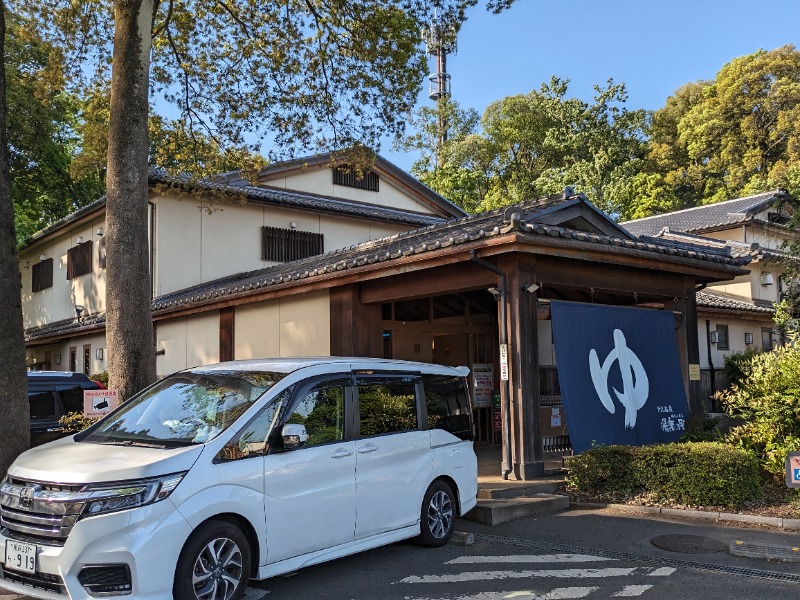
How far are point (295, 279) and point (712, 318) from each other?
1321 centimetres

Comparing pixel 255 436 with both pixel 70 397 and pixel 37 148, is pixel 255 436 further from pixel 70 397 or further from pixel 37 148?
pixel 37 148

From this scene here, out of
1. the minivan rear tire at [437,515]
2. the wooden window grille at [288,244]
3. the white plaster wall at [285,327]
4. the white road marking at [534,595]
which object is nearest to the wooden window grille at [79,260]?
the wooden window grille at [288,244]

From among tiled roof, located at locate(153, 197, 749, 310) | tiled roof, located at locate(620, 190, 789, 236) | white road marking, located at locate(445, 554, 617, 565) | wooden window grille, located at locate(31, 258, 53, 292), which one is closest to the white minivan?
white road marking, located at locate(445, 554, 617, 565)

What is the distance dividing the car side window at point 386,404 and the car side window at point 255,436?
0.99 m

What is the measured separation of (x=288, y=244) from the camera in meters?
21.7

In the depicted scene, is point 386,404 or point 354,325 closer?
point 386,404

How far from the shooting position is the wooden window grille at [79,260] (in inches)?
909

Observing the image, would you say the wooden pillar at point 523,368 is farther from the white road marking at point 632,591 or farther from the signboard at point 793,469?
the white road marking at point 632,591

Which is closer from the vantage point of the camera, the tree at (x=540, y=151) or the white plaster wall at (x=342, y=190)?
the white plaster wall at (x=342, y=190)

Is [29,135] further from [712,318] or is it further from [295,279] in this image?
[712,318]

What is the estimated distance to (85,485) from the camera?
480cm

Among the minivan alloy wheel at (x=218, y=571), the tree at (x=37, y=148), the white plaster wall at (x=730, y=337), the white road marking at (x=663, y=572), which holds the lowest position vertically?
the white road marking at (x=663, y=572)

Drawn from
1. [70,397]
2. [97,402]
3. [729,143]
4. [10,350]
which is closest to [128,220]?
[97,402]

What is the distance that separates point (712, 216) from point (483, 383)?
57.3ft
